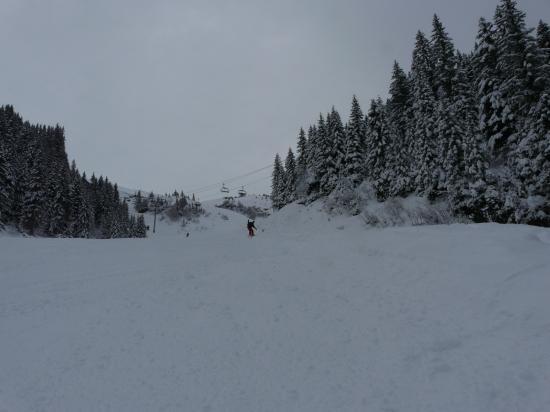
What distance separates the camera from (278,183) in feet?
235

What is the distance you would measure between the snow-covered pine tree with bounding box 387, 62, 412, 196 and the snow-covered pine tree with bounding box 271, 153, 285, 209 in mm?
27117

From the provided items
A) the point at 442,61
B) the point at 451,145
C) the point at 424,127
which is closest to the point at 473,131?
the point at 451,145

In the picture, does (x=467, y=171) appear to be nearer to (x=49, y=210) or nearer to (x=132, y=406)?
(x=132, y=406)

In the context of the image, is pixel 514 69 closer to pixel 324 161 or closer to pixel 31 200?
pixel 324 161

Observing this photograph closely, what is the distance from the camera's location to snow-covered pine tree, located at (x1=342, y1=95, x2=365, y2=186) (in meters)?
44.3

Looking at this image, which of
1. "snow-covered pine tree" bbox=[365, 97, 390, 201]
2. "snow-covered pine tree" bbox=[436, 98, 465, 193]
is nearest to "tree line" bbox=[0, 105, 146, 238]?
"snow-covered pine tree" bbox=[365, 97, 390, 201]

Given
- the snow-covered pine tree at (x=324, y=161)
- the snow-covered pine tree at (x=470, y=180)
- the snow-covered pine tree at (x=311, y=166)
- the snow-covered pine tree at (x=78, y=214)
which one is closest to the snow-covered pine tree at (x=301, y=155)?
the snow-covered pine tree at (x=311, y=166)

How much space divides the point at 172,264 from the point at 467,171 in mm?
23376

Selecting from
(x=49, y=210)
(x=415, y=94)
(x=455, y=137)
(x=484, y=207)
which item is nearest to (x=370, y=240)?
(x=484, y=207)

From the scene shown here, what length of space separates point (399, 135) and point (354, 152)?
6.07 metres

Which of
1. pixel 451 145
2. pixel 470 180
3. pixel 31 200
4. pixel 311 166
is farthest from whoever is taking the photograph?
pixel 311 166

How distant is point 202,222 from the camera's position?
130m

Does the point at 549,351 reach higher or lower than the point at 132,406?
higher

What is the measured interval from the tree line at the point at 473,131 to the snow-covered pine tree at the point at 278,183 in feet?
75.7
